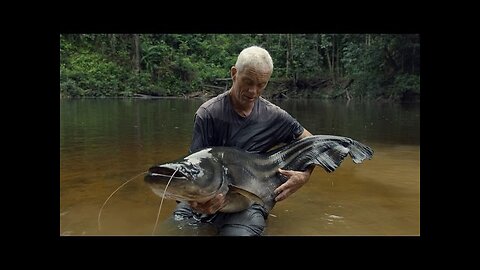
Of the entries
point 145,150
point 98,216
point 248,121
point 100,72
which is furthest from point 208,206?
point 100,72

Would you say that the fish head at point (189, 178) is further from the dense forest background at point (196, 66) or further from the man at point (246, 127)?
the dense forest background at point (196, 66)

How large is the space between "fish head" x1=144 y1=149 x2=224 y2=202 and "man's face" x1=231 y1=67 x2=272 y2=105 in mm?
612

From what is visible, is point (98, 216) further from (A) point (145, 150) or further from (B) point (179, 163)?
(A) point (145, 150)

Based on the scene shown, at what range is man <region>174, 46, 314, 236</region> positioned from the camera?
130 inches

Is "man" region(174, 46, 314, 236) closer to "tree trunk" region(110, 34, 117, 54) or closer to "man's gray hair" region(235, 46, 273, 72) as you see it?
"man's gray hair" region(235, 46, 273, 72)

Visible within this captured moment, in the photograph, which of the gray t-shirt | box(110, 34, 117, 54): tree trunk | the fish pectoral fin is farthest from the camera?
box(110, 34, 117, 54): tree trunk

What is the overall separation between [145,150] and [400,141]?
4.90 metres

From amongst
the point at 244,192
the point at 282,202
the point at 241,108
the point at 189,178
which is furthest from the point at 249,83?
the point at 282,202

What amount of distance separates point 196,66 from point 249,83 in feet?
104

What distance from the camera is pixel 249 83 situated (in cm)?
335

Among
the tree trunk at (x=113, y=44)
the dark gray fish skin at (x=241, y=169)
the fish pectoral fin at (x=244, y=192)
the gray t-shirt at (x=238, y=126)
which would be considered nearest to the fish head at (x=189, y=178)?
the dark gray fish skin at (x=241, y=169)

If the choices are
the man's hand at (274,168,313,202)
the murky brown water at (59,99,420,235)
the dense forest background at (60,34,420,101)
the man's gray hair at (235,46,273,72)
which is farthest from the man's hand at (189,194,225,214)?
the dense forest background at (60,34,420,101)

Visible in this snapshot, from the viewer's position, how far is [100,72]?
3142 centimetres

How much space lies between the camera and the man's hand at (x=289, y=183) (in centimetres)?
353
